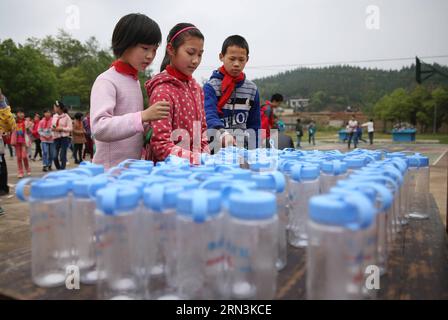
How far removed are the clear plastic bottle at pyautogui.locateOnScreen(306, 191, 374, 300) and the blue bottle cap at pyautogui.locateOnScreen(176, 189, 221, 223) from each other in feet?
0.84

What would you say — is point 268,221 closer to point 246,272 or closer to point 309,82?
point 246,272

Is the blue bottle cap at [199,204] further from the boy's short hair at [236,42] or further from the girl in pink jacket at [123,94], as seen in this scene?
the boy's short hair at [236,42]

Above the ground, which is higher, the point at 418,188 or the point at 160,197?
the point at 160,197

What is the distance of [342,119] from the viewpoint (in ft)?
260

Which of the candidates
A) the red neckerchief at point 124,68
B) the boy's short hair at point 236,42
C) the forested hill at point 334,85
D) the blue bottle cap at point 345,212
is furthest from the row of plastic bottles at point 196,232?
the forested hill at point 334,85

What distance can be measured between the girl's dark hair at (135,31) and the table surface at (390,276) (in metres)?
1.19

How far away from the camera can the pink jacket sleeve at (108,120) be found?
1688mm

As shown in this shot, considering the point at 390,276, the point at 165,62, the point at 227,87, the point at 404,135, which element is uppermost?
the point at 165,62

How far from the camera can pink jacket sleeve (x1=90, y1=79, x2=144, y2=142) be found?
1.69 metres

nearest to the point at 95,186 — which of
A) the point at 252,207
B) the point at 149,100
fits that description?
the point at 252,207

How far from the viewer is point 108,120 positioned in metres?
1.70

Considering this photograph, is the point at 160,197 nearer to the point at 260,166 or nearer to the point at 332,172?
the point at 260,166

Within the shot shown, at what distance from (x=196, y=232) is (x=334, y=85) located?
10801cm

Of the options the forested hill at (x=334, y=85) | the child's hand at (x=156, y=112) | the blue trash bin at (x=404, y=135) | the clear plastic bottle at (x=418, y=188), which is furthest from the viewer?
the forested hill at (x=334, y=85)
